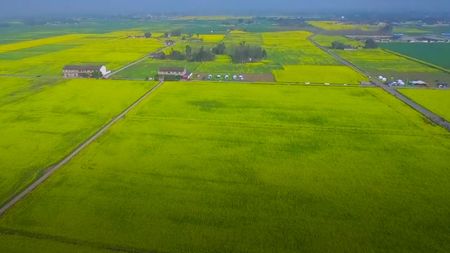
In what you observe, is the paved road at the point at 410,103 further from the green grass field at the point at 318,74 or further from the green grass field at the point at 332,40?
the green grass field at the point at 332,40

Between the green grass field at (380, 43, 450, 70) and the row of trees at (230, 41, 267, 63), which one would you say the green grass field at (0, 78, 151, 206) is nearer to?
the row of trees at (230, 41, 267, 63)

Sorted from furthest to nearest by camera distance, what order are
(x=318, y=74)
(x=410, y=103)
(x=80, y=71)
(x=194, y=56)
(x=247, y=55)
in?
1. (x=247, y=55)
2. (x=194, y=56)
3. (x=318, y=74)
4. (x=80, y=71)
5. (x=410, y=103)

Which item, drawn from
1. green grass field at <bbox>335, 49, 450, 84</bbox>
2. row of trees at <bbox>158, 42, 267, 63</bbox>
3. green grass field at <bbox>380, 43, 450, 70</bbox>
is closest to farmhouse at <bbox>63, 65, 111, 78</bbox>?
row of trees at <bbox>158, 42, 267, 63</bbox>

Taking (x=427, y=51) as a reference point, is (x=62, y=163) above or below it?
below

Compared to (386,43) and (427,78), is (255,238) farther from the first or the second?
(386,43)

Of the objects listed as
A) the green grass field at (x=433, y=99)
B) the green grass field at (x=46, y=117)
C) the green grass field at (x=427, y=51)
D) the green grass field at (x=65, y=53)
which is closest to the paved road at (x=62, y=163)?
the green grass field at (x=46, y=117)

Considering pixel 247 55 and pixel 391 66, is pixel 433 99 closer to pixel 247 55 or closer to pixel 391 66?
pixel 391 66

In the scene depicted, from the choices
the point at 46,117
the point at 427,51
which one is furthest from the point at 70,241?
the point at 427,51
